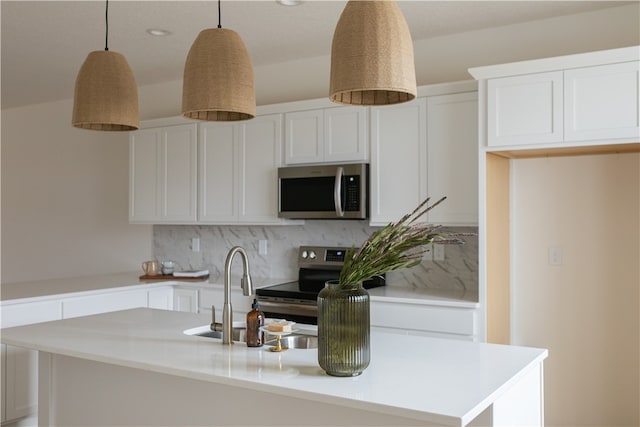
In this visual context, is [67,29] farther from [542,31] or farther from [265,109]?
[542,31]

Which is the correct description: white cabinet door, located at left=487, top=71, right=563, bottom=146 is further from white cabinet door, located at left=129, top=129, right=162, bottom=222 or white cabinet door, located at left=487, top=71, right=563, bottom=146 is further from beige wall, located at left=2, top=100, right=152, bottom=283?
beige wall, located at left=2, top=100, right=152, bottom=283

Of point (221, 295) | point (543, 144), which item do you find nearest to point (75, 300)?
point (221, 295)

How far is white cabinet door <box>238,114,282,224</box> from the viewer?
14.2ft

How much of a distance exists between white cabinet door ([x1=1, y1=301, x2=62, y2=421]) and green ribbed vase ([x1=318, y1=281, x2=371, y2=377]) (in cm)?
256

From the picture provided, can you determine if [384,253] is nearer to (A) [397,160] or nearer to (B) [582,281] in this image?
(A) [397,160]

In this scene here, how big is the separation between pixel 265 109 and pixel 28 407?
2.50m

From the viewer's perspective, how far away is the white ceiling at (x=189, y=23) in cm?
346

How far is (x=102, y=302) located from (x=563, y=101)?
3.25 m

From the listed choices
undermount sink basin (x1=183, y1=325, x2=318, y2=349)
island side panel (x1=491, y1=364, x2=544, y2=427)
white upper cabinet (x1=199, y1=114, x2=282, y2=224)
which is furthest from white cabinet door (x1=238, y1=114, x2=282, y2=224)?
island side panel (x1=491, y1=364, x2=544, y2=427)

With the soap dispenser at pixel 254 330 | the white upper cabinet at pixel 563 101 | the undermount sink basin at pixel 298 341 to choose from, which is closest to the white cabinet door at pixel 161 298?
the undermount sink basin at pixel 298 341

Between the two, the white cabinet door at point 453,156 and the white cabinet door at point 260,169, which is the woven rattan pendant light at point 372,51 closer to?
the white cabinet door at point 453,156

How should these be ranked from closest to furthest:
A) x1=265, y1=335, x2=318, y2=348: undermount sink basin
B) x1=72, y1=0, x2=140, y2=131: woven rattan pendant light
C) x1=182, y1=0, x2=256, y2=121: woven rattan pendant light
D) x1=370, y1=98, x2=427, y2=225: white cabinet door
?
x1=182, y1=0, x2=256, y2=121: woven rattan pendant light
x1=72, y1=0, x2=140, y2=131: woven rattan pendant light
x1=265, y1=335, x2=318, y2=348: undermount sink basin
x1=370, y1=98, x2=427, y2=225: white cabinet door

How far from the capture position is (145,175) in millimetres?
5039

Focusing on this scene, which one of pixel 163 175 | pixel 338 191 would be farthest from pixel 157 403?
pixel 163 175
